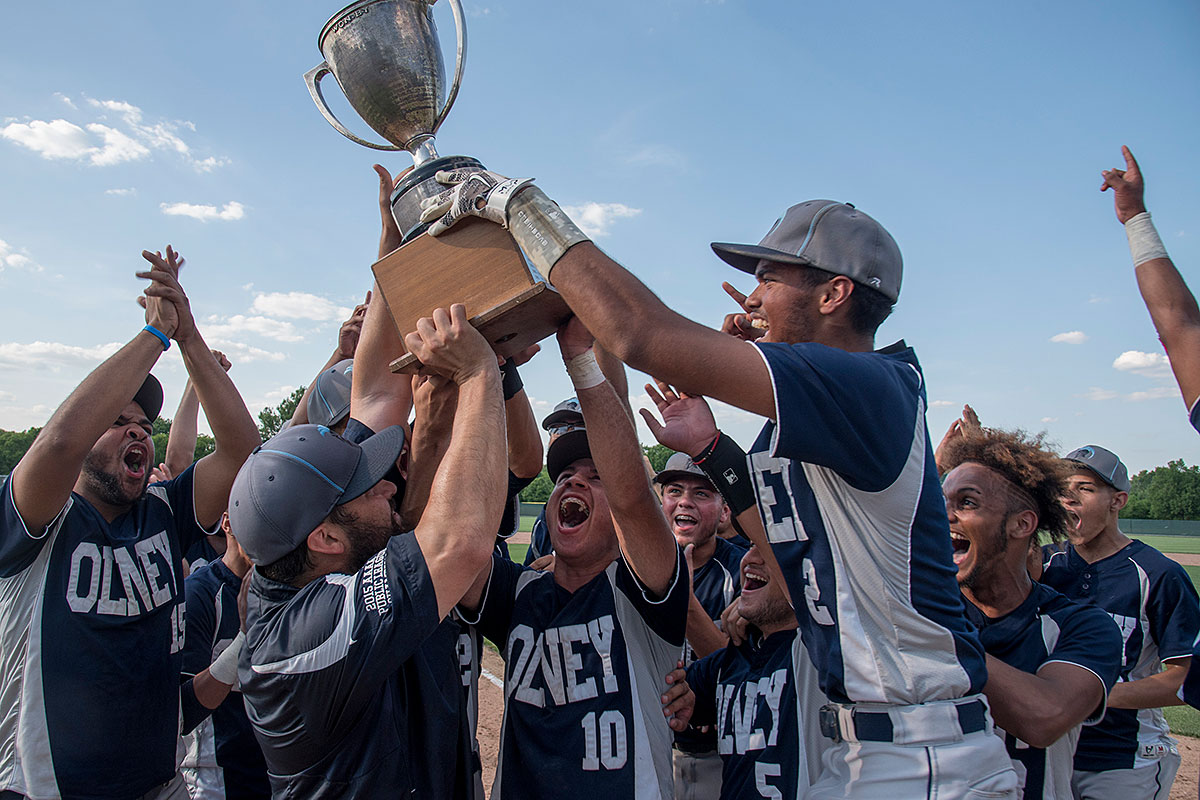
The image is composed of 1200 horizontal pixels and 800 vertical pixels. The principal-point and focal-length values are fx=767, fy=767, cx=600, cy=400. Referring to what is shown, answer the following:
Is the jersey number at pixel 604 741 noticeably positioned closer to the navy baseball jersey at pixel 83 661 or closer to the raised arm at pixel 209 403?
the navy baseball jersey at pixel 83 661

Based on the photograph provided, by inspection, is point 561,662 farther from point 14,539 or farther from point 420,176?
point 14,539

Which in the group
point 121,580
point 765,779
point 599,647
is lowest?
point 765,779

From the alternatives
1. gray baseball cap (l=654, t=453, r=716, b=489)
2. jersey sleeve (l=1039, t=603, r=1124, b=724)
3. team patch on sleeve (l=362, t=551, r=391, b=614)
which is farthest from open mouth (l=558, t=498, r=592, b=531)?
jersey sleeve (l=1039, t=603, r=1124, b=724)

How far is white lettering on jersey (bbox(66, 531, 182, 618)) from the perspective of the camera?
11.0 ft

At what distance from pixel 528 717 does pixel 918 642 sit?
1499 millimetres

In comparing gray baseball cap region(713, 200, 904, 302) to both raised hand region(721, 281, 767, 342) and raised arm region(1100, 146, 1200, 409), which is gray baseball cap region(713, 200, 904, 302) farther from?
raised arm region(1100, 146, 1200, 409)

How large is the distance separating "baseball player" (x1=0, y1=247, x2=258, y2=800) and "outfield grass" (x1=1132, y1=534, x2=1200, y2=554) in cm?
3795

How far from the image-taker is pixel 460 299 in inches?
94.3

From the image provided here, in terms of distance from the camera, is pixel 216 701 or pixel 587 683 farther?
pixel 216 701

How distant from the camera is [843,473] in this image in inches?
82.4

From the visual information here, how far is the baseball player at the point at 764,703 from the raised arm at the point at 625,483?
0.50 m

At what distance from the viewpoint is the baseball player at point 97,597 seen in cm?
319

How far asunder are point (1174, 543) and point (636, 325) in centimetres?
5165

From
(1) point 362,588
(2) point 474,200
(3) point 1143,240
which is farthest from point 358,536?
(3) point 1143,240
